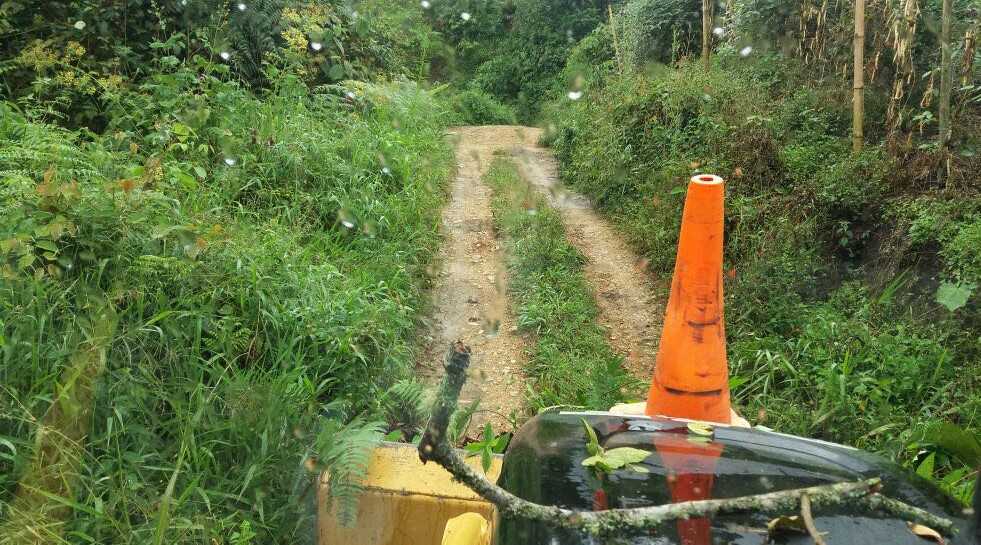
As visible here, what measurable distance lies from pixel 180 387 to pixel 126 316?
436mm

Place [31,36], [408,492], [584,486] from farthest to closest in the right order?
1. [31,36]
2. [408,492]
3. [584,486]

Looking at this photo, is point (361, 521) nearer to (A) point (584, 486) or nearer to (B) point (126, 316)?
(A) point (584, 486)

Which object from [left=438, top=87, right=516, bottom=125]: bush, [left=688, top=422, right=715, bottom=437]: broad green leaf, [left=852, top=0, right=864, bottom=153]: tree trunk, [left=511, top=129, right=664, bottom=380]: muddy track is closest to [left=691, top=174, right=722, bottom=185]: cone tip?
[left=688, top=422, right=715, bottom=437]: broad green leaf

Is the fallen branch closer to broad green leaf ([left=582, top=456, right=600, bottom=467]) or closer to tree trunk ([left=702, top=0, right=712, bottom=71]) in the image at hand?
broad green leaf ([left=582, top=456, right=600, bottom=467])

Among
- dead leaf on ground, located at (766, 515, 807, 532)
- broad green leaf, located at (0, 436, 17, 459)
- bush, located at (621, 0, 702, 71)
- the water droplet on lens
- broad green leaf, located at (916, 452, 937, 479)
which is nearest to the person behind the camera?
dead leaf on ground, located at (766, 515, 807, 532)

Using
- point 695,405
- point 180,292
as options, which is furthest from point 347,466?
point 180,292

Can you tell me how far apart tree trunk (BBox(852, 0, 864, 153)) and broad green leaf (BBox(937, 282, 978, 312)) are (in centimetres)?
179

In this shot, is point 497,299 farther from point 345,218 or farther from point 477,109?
point 477,109

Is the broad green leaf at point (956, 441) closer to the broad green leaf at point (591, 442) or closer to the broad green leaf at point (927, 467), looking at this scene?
the broad green leaf at point (927, 467)

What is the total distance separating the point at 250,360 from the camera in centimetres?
339

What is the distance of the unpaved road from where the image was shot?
15.0ft

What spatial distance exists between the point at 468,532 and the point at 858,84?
5.20m

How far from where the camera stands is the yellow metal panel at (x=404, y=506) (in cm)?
245

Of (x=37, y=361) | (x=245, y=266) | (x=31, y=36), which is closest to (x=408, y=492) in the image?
(x=37, y=361)
